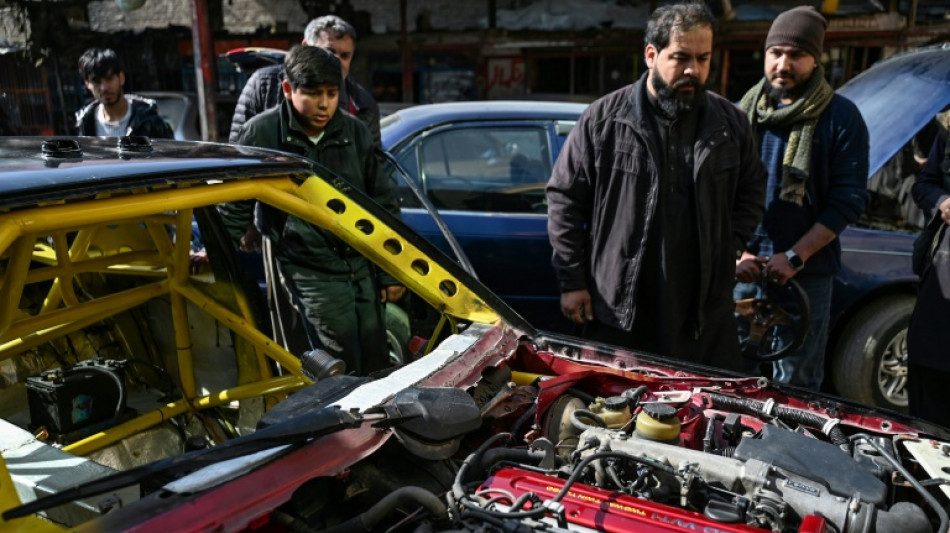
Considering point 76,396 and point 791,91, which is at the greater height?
point 791,91

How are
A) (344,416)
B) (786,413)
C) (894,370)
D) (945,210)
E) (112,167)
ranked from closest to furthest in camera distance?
(344,416) → (112,167) → (786,413) → (945,210) → (894,370)

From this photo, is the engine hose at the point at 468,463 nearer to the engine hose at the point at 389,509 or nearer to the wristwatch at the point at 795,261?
the engine hose at the point at 389,509

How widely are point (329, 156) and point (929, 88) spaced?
316cm

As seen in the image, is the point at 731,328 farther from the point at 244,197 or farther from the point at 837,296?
the point at 244,197

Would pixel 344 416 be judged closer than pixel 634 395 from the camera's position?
Yes

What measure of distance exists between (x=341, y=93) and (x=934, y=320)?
9.24 feet

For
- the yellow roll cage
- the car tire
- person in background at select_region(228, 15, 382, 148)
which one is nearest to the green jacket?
the yellow roll cage

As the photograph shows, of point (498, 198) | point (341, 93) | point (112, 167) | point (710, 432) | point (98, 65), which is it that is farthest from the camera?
point (98, 65)

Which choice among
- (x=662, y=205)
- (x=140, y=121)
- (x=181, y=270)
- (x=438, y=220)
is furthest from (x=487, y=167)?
(x=140, y=121)

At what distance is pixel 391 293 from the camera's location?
3.27 m

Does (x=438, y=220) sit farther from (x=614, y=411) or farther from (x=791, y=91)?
(x=791, y=91)

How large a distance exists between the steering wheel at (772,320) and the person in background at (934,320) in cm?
42

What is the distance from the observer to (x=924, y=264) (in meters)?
3.22

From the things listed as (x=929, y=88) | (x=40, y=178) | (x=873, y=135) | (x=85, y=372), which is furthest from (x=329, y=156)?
(x=929, y=88)
